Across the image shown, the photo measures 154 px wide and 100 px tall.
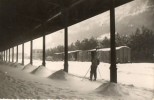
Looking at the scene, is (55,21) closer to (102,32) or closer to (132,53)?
(132,53)

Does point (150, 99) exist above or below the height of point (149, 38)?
below

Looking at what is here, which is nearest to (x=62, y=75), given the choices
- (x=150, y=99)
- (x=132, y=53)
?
(x=150, y=99)

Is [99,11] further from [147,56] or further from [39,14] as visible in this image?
[147,56]

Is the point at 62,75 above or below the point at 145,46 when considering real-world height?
below

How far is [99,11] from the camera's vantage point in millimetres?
10766

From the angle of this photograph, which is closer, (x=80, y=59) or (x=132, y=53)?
(x=132, y=53)

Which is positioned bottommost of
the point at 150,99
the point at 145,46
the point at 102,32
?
the point at 150,99

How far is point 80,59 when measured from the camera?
2056 inches

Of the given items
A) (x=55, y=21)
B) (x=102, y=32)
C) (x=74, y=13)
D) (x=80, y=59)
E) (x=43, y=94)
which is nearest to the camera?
(x=43, y=94)

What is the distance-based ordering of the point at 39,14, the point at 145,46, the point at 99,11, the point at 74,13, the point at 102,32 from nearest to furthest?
the point at 99,11, the point at 74,13, the point at 39,14, the point at 145,46, the point at 102,32

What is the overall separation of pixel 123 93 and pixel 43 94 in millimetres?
2529

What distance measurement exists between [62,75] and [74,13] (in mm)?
3718

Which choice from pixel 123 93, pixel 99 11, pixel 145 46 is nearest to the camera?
pixel 123 93

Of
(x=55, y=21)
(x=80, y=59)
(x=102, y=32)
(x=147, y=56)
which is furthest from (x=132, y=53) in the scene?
(x=102, y=32)
